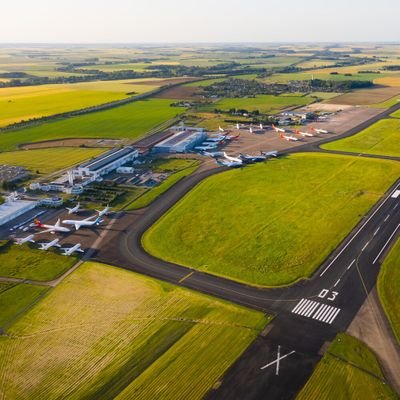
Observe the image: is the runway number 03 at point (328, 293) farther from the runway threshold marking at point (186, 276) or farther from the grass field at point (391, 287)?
the runway threshold marking at point (186, 276)

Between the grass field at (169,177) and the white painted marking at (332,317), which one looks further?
the grass field at (169,177)

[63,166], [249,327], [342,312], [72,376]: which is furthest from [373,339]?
[63,166]

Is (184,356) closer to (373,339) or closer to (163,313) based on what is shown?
(163,313)

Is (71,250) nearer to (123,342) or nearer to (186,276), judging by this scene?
(186,276)

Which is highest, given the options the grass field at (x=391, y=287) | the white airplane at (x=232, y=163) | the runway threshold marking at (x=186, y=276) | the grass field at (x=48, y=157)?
the white airplane at (x=232, y=163)

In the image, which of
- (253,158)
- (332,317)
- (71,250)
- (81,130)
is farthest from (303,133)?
(332,317)

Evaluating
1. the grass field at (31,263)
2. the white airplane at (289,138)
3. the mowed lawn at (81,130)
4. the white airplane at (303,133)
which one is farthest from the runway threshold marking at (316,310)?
the mowed lawn at (81,130)

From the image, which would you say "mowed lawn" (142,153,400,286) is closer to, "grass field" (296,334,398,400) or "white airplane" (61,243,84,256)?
"white airplane" (61,243,84,256)

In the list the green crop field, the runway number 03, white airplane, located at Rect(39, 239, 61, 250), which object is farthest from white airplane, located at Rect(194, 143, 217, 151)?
the runway number 03
